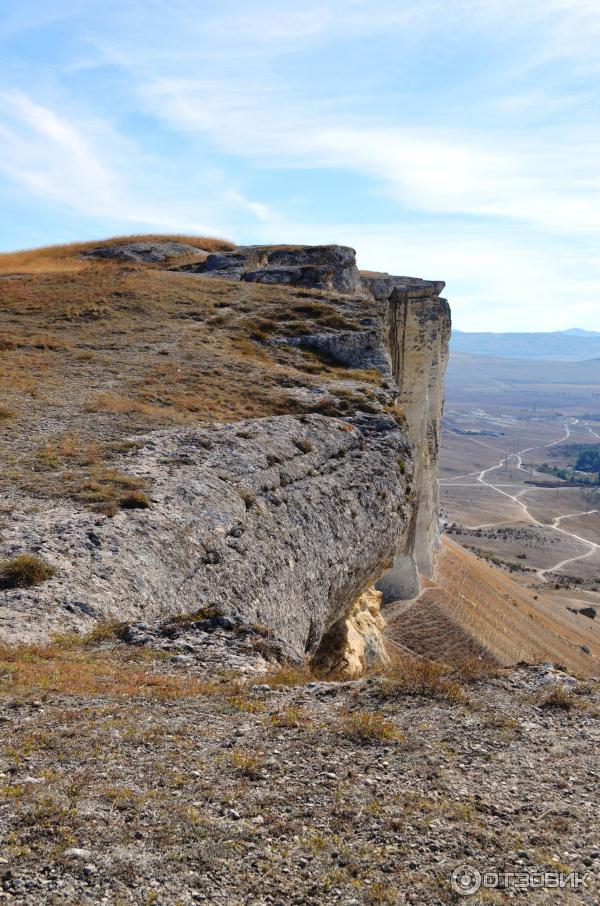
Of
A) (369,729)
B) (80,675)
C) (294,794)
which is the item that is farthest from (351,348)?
(294,794)

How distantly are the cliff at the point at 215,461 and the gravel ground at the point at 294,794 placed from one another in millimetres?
2439

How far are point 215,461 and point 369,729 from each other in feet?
26.2

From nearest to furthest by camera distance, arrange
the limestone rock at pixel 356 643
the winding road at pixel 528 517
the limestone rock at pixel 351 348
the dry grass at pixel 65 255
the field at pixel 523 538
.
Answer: the limestone rock at pixel 356 643 → the limestone rock at pixel 351 348 → the dry grass at pixel 65 255 → the field at pixel 523 538 → the winding road at pixel 528 517

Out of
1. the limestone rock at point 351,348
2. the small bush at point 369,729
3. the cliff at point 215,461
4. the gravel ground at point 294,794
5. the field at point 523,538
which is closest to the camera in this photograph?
the gravel ground at point 294,794

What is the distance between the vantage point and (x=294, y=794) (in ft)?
18.9

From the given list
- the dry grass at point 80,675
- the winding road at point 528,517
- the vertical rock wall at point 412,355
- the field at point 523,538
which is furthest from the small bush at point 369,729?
the winding road at point 528,517

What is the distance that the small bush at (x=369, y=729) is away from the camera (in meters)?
6.79

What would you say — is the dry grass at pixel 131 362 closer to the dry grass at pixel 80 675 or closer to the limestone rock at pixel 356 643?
the dry grass at pixel 80 675

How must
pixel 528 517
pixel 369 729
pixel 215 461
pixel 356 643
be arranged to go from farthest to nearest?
pixel 528 517 → pixel 356 643 → pixel 215 461 → pixel 369 729

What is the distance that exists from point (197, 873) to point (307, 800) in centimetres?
122

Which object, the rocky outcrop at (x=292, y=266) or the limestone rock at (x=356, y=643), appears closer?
the limestone rock at (x=356, y=643)

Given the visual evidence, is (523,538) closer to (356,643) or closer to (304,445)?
(356,643)

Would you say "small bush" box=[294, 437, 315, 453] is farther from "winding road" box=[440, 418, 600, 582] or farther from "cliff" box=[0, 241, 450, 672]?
"winding road" box=[440, 418, 600, 582]

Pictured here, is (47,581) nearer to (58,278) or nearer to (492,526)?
(58,278)
